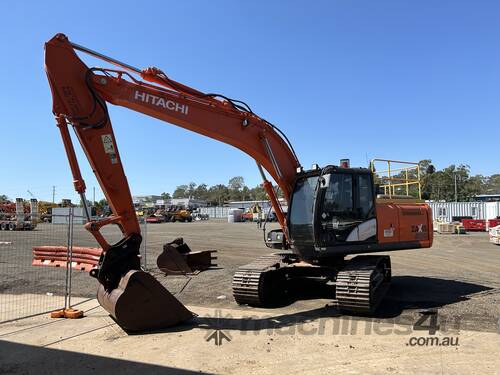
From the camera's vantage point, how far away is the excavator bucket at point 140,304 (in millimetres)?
6711

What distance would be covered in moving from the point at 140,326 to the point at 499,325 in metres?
5.32

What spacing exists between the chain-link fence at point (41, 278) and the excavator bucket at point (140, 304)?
2.40 metres

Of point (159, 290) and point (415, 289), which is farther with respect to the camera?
point (415, 289)

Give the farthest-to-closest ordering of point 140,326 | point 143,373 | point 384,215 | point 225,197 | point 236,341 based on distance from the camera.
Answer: point 225,197, point 384,215, point 140,326, point 236,341, point 143,373

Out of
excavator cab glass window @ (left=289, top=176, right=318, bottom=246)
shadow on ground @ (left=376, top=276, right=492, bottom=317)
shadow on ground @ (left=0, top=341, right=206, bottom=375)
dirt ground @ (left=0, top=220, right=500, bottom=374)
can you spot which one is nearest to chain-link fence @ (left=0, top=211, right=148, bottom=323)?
dirt ground @ (left=0, top=220, right=500, bottom=374)

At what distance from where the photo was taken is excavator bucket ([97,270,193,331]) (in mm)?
6711

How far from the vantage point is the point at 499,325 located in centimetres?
670

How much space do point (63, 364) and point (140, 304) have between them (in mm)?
1429

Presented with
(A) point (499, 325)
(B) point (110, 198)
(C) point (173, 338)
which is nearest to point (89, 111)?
(B) point (110, 198)

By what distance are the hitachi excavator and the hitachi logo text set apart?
0.02 m

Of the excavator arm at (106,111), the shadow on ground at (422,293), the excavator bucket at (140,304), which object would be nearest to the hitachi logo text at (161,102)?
the excavator arm at (106,111)

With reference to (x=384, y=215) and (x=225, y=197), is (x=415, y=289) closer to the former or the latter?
(x=384, y=215)

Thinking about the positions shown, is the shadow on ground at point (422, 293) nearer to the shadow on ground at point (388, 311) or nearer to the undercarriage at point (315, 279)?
the shadow on ground at point (388, 311)

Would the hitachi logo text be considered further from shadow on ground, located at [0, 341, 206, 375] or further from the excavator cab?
shadow on ground, located at [0, 341, 206, 375]
